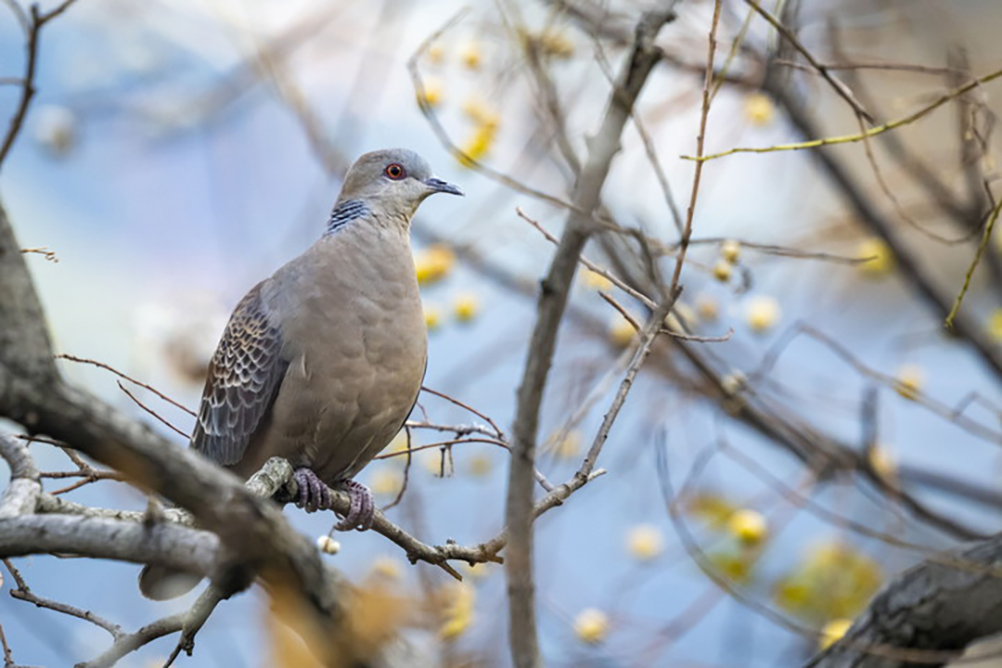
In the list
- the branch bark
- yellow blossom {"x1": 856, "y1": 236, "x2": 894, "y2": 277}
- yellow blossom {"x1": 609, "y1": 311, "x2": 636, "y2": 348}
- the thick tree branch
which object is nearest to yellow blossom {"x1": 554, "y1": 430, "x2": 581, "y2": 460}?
yellow blossom {"x1": 609, "y1": 311, "x2": 636, "y2": 348}

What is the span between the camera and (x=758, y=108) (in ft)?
13.9

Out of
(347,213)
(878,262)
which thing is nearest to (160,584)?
(347,213)

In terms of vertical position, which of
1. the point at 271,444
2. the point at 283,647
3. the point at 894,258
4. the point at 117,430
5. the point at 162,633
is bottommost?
the point at 283,647

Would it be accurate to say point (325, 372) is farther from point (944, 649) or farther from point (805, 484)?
point (805, 484)

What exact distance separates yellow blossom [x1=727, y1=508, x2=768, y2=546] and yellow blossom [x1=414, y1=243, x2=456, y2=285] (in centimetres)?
128

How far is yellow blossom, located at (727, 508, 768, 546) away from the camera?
365cm

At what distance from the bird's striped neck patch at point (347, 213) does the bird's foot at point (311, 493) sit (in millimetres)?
748

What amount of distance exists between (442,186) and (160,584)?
1.38 meters

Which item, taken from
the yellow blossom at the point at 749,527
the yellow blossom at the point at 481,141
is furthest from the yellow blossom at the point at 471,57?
the yellow blossom at the point at 749,527

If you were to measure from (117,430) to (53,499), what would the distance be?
842 millimetres

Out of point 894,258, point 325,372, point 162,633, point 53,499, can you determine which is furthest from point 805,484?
point 53,499

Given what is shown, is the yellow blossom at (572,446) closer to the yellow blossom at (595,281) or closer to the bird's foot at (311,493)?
the yellow blossom at (595,281)

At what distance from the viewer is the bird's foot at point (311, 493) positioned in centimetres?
288

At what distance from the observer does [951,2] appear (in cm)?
645
